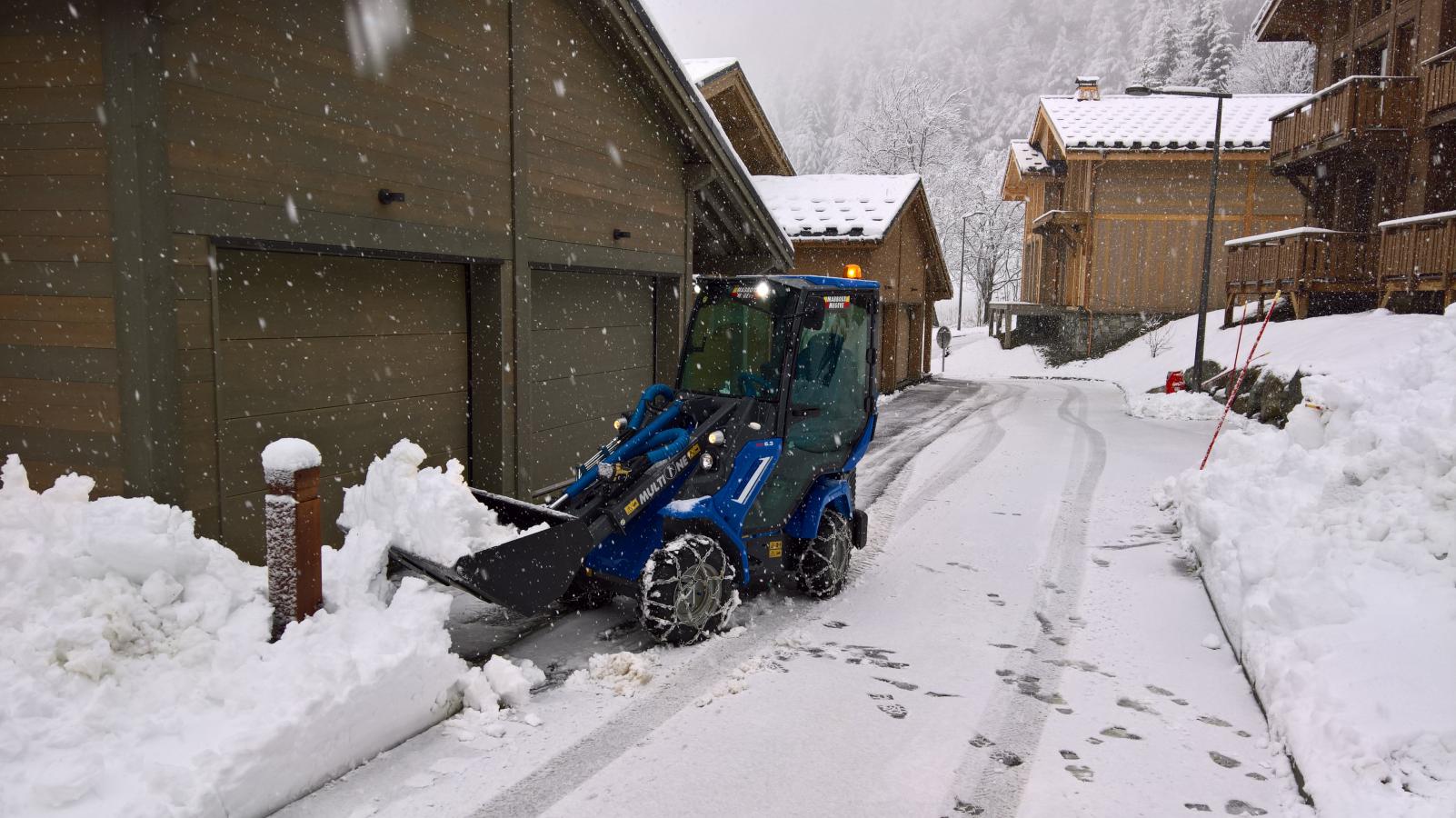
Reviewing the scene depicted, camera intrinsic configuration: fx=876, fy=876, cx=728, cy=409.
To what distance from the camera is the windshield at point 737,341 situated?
6.32m

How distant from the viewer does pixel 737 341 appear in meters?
6.66

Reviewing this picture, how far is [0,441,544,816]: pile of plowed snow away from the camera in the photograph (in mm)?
3332

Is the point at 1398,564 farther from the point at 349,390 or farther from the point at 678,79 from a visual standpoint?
the point at 678,79

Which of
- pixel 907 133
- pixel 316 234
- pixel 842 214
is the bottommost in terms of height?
pixel 316 234

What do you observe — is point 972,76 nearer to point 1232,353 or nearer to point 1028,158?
point 1028,158

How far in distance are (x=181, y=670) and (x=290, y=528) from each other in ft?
2.47

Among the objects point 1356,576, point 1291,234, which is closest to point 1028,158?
point 1291,234

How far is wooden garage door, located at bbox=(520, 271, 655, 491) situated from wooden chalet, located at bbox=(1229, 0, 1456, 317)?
12.9 meters

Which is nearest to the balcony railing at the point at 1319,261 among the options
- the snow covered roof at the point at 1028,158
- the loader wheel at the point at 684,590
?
the snow covered roof at the point at 1028,158

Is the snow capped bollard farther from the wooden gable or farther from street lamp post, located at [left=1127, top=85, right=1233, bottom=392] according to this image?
street lamp post, located at [left=1127, top=85, right=1233, bottom=392]

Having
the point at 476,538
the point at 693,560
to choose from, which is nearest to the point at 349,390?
the point at 476,538

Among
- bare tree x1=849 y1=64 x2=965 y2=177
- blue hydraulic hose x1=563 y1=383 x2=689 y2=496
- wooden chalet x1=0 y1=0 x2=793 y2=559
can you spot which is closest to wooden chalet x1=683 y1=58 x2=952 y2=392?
wooden chalet x1=0 y1=0 x2=793 y2=559

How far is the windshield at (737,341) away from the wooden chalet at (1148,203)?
27.1 m

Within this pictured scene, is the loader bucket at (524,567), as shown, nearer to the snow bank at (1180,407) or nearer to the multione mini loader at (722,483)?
the multione mini loader at (722,483)
